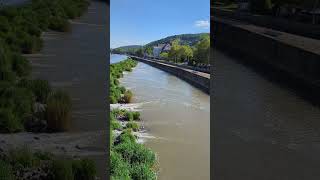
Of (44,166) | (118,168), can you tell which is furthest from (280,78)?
(118,168)

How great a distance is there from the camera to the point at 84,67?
2887 mm

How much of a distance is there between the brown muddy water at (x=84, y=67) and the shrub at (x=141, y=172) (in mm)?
982

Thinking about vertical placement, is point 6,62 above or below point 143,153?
above

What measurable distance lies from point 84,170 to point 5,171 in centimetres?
36

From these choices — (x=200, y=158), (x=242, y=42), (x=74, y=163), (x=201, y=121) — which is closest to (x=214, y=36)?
(x=242, y=42)

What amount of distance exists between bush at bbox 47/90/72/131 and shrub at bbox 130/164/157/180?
3.56 feet

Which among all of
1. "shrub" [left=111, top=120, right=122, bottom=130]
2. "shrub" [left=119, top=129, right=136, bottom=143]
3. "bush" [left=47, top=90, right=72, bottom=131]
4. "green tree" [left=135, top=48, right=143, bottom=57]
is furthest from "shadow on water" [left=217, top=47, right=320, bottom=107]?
"green tree" [left=135, top=48, right=143, bottom=57]

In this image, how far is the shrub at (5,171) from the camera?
89.1 inches

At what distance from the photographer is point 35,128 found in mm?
→ 2559

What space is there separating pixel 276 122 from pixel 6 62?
1460 millimetres

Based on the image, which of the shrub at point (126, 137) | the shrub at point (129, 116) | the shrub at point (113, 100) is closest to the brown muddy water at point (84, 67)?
the shrub at point (126, 137)

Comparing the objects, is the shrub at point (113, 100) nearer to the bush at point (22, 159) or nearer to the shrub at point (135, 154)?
the shrub at point (135, 154)

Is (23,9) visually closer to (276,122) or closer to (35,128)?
(35,128)

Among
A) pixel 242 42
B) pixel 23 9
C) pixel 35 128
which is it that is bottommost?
pixel 35 128
